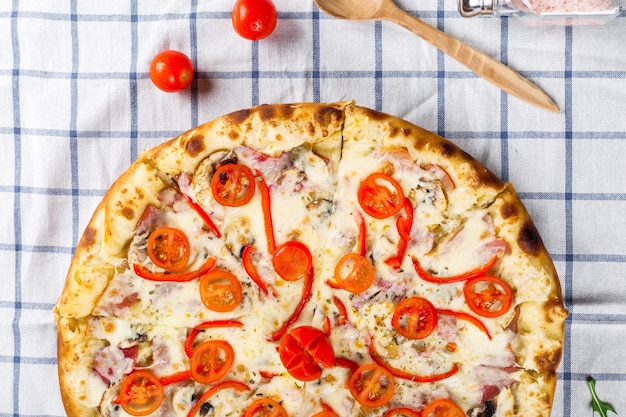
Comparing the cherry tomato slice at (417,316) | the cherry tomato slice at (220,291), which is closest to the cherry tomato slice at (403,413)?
the cherry tomato slice at (417,316)

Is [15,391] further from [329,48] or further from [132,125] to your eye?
[329,48]

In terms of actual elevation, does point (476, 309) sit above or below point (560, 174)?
below

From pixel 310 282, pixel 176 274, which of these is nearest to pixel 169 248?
pixel 176 274

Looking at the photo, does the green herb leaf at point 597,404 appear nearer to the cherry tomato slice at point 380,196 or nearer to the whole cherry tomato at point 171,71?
the cherry tomato slice at point 380,196

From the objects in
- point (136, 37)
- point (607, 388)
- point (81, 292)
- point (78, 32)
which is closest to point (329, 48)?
point (136, 37)

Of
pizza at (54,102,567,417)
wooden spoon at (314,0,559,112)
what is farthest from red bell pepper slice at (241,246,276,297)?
wooden spoon at (314,0,559,112)

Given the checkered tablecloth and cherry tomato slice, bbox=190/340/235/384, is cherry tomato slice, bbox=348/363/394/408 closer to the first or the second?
cherry tomato slice, bbox=190/340/235/384
